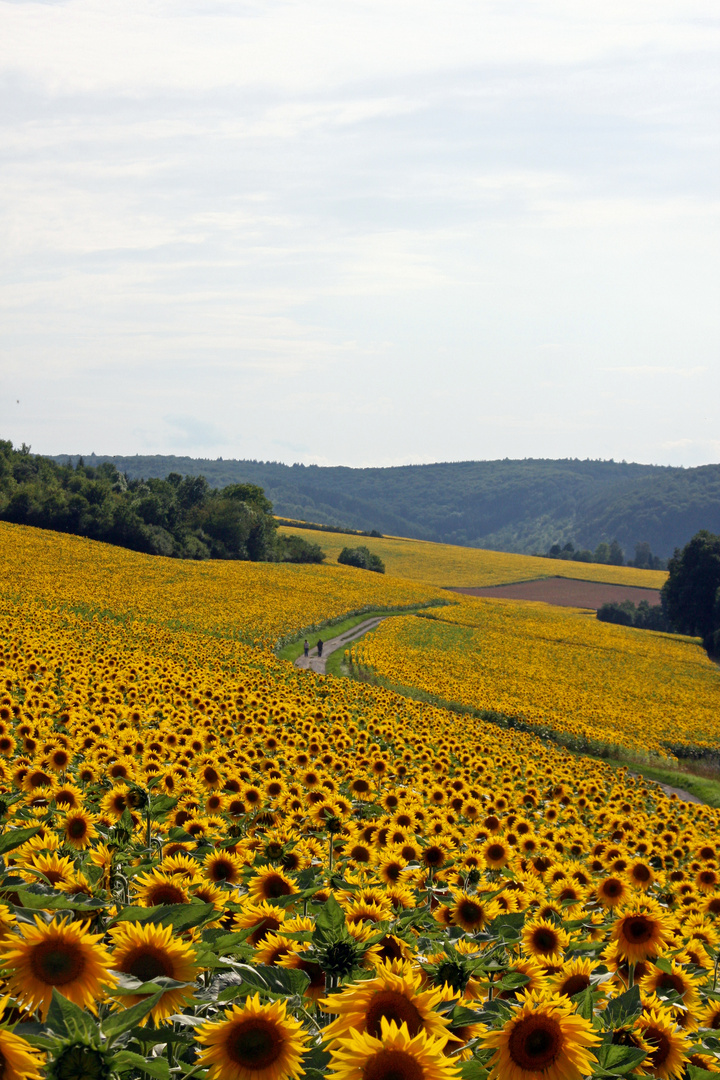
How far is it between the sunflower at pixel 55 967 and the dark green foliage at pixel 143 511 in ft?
267

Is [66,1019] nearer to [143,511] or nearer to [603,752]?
[603,752]

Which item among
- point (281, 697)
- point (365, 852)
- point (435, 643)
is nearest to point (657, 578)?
point (435, 643)

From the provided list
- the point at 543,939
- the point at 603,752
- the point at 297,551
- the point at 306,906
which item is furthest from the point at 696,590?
the point at 306,906

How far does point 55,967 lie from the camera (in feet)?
8.52

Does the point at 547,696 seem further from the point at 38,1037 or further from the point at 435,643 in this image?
the point at 38,1037

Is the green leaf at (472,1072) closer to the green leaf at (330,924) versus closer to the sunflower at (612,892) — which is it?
the green leaf at (330,924)

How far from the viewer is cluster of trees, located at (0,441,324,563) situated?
8012 cm

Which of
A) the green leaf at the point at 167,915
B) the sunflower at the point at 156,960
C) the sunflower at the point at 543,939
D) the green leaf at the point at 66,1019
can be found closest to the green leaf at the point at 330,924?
the green leaf at the point at 167,915

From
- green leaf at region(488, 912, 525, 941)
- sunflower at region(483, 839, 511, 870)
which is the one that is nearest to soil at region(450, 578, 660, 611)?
sunflower at region(483, 839, 511, 870)

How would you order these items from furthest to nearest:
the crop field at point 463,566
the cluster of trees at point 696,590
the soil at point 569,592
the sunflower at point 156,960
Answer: the crop field at point 463,566
the soil at point 569,592
the cluster of trees at point 696,590
the sunflower at point 156,960

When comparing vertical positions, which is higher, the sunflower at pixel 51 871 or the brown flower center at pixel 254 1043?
the brown flower center at pixel 254 1043

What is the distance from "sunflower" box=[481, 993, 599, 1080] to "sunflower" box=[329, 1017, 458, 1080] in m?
0.42

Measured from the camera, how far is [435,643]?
5897 cm

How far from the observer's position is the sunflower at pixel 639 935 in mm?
4586
